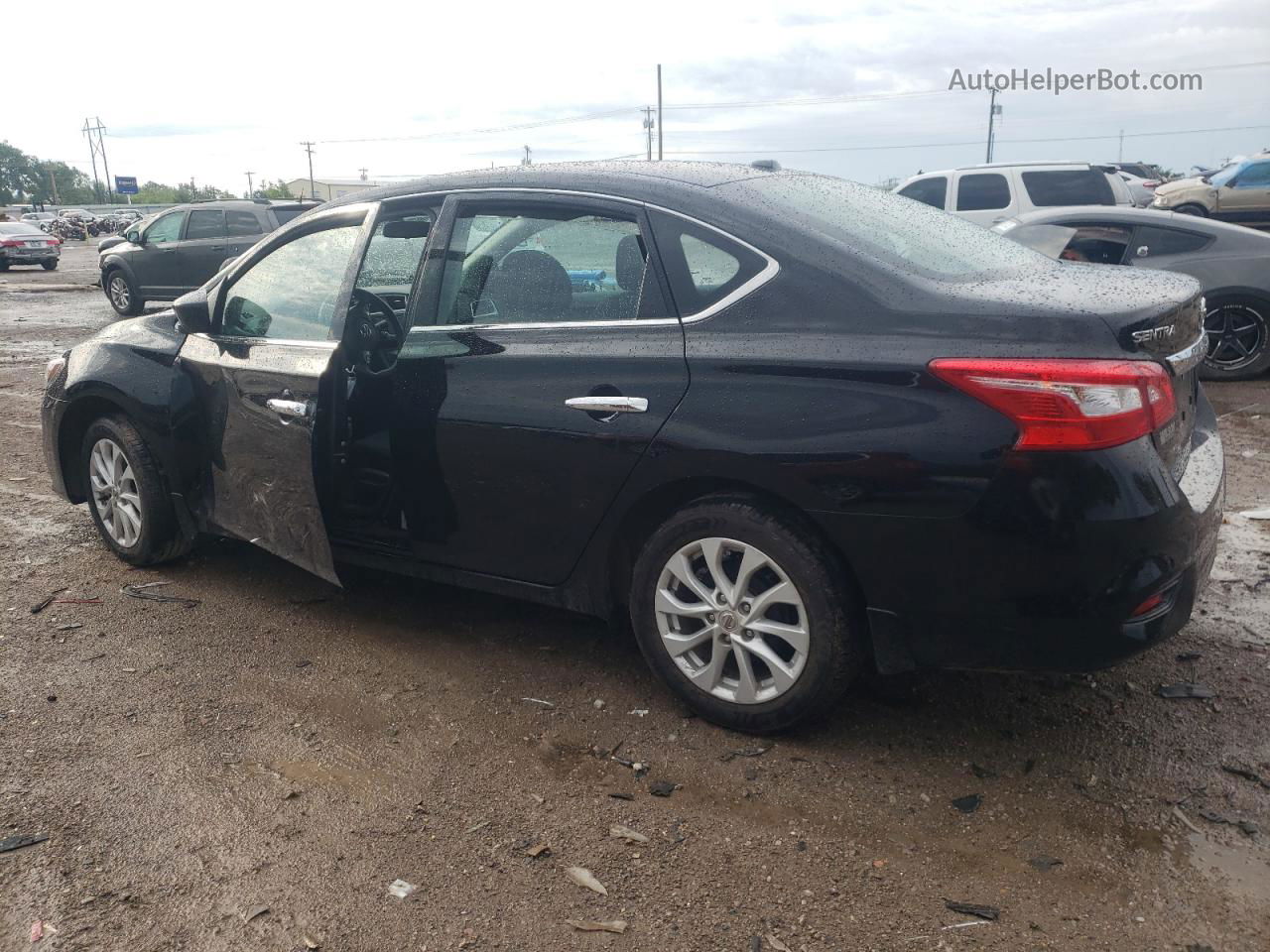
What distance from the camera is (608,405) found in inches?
130

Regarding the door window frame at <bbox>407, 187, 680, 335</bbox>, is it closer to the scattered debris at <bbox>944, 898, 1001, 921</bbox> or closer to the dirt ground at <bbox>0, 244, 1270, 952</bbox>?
the dirt ground at <bbox>0, 244, 1270, 952</bbox>

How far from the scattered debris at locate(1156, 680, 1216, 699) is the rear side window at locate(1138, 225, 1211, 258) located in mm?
6733

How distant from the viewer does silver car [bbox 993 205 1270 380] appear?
8.89m

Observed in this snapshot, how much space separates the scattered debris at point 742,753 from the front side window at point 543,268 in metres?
1.37

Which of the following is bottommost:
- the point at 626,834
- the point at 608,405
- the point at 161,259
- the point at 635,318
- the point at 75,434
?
the point at 626,834

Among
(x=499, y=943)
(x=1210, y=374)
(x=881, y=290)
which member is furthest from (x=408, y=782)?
(x=1210, y=374)

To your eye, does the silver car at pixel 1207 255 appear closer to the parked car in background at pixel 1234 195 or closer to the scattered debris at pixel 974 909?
the scattered debris at pixel 974 909

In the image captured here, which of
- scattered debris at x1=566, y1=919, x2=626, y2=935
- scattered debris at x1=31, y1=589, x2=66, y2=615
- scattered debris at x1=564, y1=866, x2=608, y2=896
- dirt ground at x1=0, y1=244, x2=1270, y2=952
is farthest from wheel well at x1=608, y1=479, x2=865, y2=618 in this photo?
scattered debris at x1=31, y1=589, x2=66, y2=615

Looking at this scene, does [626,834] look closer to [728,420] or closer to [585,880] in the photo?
[585,880]

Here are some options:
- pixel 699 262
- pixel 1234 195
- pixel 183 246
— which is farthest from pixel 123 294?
pixel 1234 195

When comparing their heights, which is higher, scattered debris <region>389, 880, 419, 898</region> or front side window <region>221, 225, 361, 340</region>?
front side window <region>221, 225, 361, 340</region>

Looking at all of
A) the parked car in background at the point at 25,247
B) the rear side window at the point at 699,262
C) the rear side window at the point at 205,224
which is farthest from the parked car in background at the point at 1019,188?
the parked car in background at the point at 25,247

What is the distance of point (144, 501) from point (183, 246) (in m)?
13.4

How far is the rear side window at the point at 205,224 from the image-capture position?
16.4 metres
